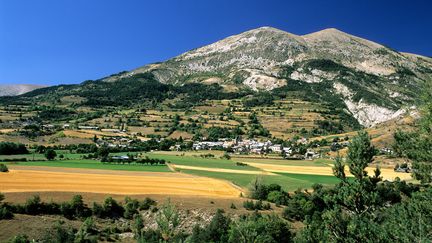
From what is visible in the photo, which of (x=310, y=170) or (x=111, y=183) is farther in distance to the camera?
(x=310, y=170)

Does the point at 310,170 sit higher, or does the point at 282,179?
the point at 310,170

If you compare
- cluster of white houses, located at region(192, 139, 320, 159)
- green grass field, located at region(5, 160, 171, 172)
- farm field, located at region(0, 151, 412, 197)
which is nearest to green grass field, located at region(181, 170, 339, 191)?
farm field, located at region(0, 151, 412, 197)

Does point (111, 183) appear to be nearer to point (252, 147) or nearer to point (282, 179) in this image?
point (282, 179)

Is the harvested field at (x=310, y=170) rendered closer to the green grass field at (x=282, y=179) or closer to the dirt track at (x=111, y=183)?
the green grass field at (x=282, y=179)

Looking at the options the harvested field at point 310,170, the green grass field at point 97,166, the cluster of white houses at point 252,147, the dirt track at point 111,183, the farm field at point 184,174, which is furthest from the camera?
the cluster of white houses at point 252,147

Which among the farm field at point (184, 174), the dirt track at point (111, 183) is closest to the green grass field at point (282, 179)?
the farm field at point (184, 174)

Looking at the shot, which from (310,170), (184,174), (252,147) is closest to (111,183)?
(184,174)

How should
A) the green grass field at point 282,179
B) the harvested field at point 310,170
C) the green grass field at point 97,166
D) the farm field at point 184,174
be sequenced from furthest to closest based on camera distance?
the harvested field at point 310,170, the green grass field at point 97,166, the green grass field at point 282,179, the farm field at point 184,174

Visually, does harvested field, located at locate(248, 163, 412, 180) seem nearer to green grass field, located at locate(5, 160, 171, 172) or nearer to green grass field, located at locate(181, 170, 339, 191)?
green grass field, located at locate(181, 170, 339, 191)

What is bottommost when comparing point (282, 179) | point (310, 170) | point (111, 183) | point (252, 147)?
point (111, 183)

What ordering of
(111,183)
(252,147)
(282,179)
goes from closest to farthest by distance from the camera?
(111,183) < (282,179) < (252,147)
